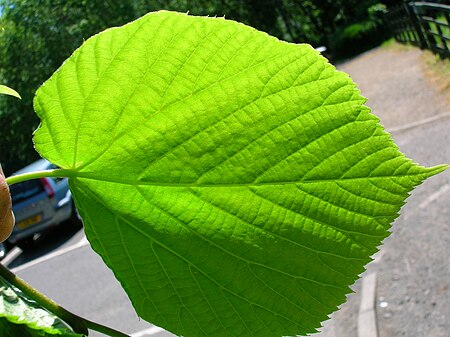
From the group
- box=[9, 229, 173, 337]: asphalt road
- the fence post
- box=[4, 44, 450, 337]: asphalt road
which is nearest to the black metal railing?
the fence post

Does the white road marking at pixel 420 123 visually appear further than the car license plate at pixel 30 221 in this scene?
No

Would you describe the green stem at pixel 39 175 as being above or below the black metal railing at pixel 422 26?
above

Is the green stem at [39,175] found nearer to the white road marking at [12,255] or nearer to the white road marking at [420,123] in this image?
the white road marking at [420,123]

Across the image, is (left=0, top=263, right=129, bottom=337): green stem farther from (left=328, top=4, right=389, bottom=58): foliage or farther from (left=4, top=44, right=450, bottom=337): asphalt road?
(left=328, top=4, right=389, bottom=58): foliage

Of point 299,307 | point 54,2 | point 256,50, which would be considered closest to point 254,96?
point 256,50

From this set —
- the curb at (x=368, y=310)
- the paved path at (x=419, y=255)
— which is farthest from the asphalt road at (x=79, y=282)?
the paved path at (x=419, y=255)

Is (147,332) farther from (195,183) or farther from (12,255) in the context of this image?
(195,183)

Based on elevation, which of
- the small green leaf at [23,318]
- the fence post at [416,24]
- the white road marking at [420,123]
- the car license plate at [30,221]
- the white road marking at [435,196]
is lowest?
the fence post at [416,24]

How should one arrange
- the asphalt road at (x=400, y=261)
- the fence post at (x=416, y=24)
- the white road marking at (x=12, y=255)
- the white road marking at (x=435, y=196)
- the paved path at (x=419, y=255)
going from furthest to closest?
the fence post at (x=416, y=24), the white road marking at (x=12, y=255), the white road marking at (x=435, y=196), the asphalt road at (x=400, y=261), the paved path at (x=419, y=255)
